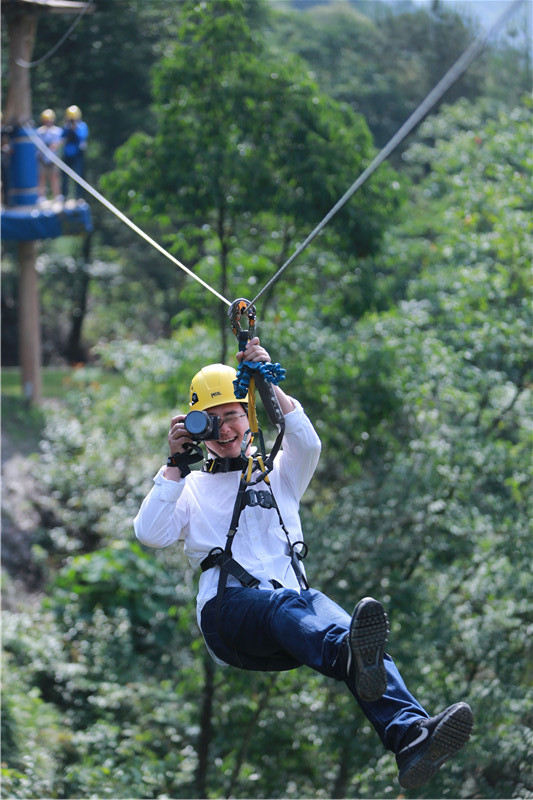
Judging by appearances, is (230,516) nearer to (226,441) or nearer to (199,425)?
(226,441)

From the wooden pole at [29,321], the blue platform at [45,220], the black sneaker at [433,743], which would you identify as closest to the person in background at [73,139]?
the blue platform at [45,220]

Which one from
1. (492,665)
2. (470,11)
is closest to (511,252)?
(492,665)

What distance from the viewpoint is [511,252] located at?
30.1 ft

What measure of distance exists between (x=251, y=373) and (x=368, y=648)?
1.04 meters

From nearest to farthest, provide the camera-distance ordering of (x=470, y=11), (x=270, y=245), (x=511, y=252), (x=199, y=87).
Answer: (x=199, y=87), (x=270, y=245), (x=511, y=252), (x=470, y=11)

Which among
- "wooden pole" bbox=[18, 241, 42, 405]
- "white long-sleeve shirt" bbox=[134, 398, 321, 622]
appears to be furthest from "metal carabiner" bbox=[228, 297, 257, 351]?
"wooden pole" bbox=[18, 241, 42, 405]

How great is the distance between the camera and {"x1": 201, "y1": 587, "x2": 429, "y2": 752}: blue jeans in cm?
303

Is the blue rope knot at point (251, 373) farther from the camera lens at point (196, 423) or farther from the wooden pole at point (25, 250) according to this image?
the wooden pole at point (25, 250)

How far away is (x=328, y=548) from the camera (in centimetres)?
801

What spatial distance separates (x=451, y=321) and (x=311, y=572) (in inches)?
125

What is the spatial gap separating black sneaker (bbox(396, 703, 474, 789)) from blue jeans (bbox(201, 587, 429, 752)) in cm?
5

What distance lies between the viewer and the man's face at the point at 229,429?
3656mm

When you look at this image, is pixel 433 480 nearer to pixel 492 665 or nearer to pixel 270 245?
pixel 492 665

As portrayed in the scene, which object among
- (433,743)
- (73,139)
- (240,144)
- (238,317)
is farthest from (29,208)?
(433,743)
